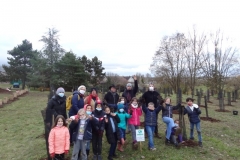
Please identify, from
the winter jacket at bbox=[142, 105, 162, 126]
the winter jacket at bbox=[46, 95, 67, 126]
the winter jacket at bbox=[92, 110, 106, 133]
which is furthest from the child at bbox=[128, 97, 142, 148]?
the winter jacket at bbox=[46, 95, 67, 126]

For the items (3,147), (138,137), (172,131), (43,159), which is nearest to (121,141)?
(138,137)

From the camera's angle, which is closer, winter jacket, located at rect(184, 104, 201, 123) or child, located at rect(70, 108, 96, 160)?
child, located at rect(70, 108, 96, 160)

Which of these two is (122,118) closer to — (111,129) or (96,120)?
(111,129)

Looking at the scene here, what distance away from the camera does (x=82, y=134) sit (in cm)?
546

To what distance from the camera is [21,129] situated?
37.0 ft

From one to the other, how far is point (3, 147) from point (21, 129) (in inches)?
111

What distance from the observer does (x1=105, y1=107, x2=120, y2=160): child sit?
5.93 meters

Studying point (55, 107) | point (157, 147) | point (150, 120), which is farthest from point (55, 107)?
point (157, 147)

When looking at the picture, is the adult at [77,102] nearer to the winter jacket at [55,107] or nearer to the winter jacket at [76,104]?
the winter jacket at [76,104]

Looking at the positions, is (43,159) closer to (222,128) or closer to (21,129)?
(21,129)

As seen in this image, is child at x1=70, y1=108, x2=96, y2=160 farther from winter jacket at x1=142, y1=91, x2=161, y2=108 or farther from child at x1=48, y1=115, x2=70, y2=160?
winter jacket at x1=142, y1=91, x2=161, y2=108

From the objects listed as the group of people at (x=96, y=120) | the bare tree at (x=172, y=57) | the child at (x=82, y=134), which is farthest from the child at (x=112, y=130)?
the bare tree at (x=172, y=57)

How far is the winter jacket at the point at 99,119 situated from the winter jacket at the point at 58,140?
2.58ft

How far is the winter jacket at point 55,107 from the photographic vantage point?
593cm
